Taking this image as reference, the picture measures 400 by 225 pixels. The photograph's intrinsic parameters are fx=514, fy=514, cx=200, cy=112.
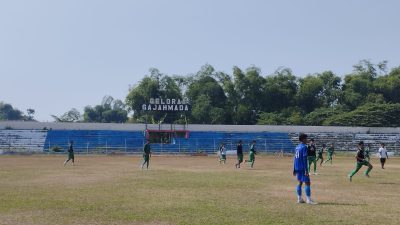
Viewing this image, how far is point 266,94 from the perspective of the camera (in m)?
102

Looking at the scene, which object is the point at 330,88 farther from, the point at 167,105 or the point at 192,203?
the point at 192,203

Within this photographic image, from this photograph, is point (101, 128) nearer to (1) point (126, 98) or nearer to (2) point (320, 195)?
(1) point (126, 98)

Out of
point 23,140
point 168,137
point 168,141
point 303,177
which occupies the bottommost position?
point 303,177

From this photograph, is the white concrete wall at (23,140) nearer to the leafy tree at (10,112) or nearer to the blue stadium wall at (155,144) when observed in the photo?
the blue stadium wall at (155,144)

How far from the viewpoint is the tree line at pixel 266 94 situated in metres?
97.9

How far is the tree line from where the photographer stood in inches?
3856

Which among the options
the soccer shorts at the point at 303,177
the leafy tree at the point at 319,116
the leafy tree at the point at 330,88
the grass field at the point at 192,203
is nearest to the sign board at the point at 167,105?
the leafy tree at the point at 319,116

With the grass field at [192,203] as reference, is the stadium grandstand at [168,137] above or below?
above

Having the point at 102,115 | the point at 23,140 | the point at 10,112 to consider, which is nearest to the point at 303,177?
the point at 23,140

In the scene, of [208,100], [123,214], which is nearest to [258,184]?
[123,214]

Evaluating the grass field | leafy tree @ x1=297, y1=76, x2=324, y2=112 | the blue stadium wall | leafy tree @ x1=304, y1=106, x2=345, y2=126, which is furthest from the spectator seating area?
the grass field

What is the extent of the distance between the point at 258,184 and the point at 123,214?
10112 mm

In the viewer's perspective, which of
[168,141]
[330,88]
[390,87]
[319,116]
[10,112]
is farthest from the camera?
[10,112]

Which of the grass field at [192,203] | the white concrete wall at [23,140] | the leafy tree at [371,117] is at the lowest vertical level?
the grass field at [192,203]
